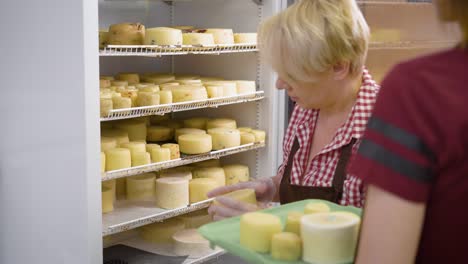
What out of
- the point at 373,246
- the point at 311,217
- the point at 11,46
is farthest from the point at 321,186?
the point at 11,46

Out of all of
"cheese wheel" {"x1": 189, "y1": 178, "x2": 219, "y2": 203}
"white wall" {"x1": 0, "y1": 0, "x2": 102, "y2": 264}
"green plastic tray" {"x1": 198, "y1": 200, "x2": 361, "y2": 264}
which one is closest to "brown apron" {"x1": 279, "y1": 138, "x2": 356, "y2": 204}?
"green plastic tray" {"x1": 198, "y1": 200, "x2": 361, "y2": 264}

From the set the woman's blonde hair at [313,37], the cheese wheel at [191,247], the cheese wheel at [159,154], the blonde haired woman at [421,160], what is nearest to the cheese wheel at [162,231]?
the cheese wheel at [191,247]

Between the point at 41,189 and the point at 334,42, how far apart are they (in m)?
1.50

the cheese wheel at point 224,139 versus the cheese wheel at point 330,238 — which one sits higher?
the cheese wheel at point 330,238

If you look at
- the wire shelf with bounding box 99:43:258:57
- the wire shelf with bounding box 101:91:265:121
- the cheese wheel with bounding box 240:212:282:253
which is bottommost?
the cheese wheel with bounding box 240:212:282:253

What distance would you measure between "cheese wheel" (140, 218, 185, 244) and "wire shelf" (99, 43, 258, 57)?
902 mm

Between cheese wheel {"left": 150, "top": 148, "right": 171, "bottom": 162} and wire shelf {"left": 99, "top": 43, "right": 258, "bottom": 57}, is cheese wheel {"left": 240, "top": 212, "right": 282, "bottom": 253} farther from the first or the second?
cheese wheel {"left": 150, "top": 148, "right": 171, "bottom": 162}

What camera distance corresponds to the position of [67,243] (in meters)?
2.52

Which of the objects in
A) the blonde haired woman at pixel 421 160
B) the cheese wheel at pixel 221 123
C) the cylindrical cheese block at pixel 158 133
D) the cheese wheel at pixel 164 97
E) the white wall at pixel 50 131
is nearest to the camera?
the blonde haired woman at pixel 421 160

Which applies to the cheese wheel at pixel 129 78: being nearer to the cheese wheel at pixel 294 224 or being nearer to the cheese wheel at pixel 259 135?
the cheese wheel at pixel 259 135

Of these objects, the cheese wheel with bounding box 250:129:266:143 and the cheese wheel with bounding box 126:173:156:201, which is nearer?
the cheese wheel with bounding box 126:173:156:201

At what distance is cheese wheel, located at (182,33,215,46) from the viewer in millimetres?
2967

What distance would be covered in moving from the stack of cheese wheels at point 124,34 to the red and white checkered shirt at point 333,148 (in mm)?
1111

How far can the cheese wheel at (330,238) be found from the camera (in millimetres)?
1070
